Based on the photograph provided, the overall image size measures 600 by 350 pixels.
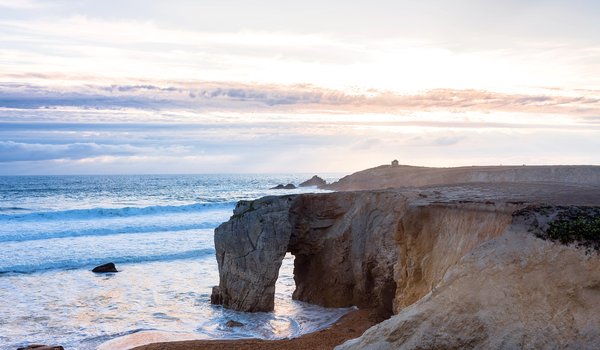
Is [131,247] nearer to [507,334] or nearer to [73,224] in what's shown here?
[73,224]

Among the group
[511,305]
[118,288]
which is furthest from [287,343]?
[118,288]

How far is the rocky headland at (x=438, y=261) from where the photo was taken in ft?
33.7

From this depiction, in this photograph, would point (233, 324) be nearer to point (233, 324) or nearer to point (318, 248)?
point (233, 324)

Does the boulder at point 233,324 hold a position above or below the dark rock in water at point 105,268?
above

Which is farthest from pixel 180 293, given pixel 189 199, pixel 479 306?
pixel 189 199

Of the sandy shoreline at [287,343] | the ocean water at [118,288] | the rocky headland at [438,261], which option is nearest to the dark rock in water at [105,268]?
the ocean water at [118,288]

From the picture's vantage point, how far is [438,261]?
1504cm

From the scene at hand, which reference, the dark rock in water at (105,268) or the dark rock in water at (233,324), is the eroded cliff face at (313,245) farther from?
the dark rock in water at (105,268)

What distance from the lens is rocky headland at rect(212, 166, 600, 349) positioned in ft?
33.7

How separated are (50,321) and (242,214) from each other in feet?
24.2

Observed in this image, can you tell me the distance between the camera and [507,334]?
10117 millimetres

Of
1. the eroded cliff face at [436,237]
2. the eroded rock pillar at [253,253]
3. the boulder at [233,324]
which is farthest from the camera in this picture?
the eroded rock pillar at [253,253]

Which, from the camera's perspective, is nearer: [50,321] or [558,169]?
[50,321]

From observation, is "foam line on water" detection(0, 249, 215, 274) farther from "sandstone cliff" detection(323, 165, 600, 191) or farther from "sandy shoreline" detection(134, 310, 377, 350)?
"sandy shoreline" detection(134, 310, 377, 350)
